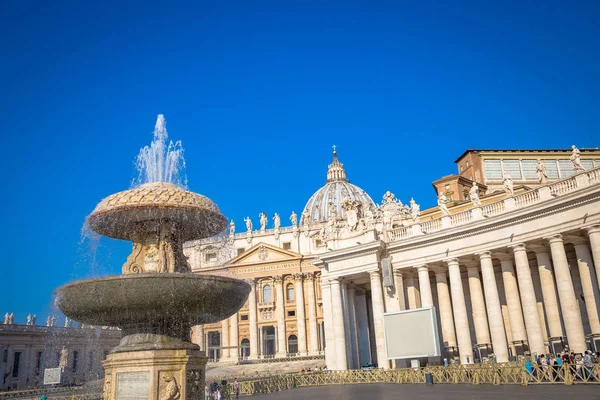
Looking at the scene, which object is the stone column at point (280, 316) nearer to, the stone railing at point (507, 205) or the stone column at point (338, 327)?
the stone column at point (338, 327)

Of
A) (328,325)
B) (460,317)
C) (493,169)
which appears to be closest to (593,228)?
(460,317)

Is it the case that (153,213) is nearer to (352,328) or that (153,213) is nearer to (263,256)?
(352,328)

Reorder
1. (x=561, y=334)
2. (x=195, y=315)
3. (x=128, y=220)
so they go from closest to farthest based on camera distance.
→ (x=195, y=315) < (x=128, y=220) < (x=561, y=334)

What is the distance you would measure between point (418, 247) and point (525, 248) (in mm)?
5370

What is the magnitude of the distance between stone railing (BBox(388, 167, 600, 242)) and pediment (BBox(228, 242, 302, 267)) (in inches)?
1420

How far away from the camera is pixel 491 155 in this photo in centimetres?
4625

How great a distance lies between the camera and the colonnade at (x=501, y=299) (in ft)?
70.9

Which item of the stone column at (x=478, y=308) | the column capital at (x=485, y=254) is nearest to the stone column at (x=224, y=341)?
the stone column at (x=478, y=308)

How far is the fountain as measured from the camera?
8984 millimetres

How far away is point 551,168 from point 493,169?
532 centimetres

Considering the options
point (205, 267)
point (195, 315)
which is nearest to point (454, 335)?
point (195, 315)

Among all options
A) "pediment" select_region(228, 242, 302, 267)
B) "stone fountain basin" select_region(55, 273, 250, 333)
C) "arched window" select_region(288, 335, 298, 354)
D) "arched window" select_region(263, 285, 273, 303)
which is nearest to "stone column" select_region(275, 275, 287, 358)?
"arched window" select_region(263, 285, 273, 303)

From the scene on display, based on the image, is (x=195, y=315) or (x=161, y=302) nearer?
(x=161, y=302)

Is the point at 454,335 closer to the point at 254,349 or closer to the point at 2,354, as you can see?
the point at 254,349
